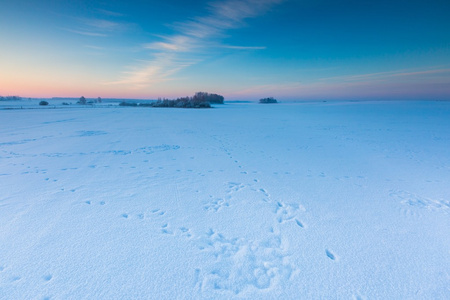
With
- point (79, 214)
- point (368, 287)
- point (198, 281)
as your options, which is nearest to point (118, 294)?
point (198, 281)

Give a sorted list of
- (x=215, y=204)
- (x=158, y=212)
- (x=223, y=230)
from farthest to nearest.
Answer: (x=215, y=204) < (x=158, y=212) < (x=223, y=230)

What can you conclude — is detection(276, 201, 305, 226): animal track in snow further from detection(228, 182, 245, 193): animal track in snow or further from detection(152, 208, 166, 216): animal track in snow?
detection(152, 208, 166, 216): animal track in snow

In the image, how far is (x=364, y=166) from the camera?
287 inches

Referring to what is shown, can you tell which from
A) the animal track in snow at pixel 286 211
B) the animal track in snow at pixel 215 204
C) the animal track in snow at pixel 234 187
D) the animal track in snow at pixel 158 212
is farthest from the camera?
the animal track in snow at pixel 234 187

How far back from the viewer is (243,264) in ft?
9.63

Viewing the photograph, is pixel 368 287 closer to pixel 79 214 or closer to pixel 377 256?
pixel 377 256

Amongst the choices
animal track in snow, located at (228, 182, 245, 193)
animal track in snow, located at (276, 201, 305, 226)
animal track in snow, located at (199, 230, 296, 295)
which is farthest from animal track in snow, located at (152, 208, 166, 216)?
animal track in snow, located at (276, 201, 305, 226)

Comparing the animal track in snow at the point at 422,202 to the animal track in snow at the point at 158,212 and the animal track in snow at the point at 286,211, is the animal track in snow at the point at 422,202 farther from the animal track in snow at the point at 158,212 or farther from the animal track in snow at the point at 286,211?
the animal track in snow at the point at 158,212

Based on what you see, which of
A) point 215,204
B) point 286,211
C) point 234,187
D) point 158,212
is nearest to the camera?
point 158,212

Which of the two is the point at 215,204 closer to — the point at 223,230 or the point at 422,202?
the point at 223,230

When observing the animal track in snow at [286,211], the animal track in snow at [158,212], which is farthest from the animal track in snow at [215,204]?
the animal track in snow at [286,211]

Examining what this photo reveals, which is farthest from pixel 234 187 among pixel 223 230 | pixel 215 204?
pixel 223 230

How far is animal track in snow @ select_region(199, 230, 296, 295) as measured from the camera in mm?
2648

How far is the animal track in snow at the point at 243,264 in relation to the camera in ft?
8.69
